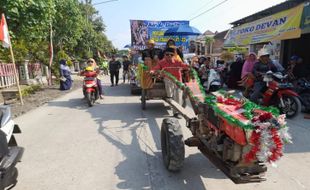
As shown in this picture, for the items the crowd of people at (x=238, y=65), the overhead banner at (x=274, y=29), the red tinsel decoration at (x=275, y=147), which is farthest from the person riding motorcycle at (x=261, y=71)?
the red tinsel decoration at (x=275, y=147)

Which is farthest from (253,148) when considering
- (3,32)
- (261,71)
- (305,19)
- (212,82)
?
(212,82)

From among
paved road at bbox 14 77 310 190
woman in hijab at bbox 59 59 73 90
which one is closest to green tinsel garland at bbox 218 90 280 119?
paved road at bbox 14 77 310 190

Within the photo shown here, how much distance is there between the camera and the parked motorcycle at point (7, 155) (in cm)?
307

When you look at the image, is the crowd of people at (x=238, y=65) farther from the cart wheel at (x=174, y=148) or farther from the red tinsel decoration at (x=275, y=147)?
the red tinsel decoration at (x=275, y=147)

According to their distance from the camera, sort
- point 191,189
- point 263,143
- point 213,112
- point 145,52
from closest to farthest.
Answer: point 263,143 → point 213,112 → point 191,189 → point 145,52

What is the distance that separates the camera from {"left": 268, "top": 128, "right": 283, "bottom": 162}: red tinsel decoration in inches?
108

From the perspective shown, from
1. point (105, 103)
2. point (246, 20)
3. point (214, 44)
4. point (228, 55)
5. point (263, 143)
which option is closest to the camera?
point (263, 143)

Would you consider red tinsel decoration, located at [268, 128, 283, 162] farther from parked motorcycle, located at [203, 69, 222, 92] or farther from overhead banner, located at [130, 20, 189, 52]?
overhead banner, located at [130, 20, 189, 52]

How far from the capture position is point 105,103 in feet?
33.1

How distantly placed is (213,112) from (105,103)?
23.7 ft

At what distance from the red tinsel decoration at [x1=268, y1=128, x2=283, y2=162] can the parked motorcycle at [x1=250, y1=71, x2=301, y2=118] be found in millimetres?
4695

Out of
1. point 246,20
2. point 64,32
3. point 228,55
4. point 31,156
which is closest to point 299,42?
point 246,20

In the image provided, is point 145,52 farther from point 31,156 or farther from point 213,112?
point 213,112

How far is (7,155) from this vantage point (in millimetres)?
3285
